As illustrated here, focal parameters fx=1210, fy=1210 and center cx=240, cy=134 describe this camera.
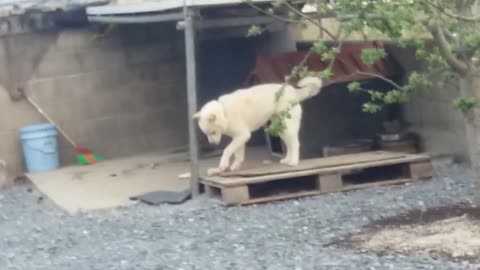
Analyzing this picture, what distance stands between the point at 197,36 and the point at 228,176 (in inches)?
108

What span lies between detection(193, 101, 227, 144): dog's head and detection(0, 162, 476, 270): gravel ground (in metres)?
0.60

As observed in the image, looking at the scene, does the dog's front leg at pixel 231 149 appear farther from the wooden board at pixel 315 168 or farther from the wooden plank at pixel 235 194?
the wooden plank at pixel 235 194

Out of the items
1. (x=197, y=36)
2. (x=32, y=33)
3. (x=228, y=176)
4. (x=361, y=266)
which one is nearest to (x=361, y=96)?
(x=197, y=36)

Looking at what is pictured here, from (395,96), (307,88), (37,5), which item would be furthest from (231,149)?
(37,5)

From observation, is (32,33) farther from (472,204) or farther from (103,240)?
(472,204)

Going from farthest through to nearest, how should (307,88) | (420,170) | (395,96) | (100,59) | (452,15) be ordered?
(100,59), (307,88), (420,170), (395,96), (452,15)

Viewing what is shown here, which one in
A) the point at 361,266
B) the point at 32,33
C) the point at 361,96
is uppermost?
the point at 32,33

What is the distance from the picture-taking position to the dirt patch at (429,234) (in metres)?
7.05

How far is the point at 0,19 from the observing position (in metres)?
12.1

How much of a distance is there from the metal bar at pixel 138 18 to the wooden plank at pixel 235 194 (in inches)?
64.7

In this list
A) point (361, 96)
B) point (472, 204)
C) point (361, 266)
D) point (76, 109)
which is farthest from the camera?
point (76, 109)

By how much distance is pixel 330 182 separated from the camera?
9.62 metres

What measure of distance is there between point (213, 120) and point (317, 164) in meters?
0.93

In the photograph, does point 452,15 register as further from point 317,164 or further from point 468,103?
point 317,164
